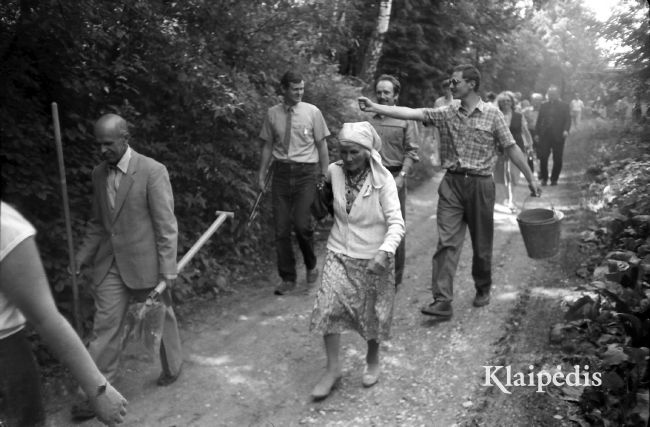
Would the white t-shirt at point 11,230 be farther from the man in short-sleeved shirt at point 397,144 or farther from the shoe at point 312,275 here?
the shoe at point 312,275

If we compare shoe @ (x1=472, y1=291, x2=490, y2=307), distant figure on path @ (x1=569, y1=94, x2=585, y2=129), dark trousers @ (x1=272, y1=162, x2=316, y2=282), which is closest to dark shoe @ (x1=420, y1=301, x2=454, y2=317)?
shoe @ (x1=472, y1=291, x2=490, y2=307)

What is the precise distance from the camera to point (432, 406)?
180 inches

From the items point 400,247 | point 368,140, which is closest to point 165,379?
point 368,140

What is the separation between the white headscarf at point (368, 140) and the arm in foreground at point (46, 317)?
8.82ft

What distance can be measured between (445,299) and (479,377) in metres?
1.24

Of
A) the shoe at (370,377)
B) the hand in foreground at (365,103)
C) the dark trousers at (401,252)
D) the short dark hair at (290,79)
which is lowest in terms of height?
the shoe at (370,377)

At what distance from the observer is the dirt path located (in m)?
4.50

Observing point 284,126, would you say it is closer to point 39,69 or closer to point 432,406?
point 39,69

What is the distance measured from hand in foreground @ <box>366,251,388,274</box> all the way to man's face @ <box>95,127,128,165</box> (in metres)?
1.83

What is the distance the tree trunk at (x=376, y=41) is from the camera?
42.8 feet

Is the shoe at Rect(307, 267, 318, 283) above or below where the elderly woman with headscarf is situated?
below

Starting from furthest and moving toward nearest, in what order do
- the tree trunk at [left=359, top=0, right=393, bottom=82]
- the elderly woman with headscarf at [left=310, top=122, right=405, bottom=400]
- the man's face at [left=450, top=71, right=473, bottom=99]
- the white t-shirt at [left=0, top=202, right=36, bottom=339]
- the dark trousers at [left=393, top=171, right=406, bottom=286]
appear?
1. the tree trunk at [left=359, top=0, right=393, bottom=82]
2. the dark trousers at [left=393, top=171, right=406, bottom=286]
3. the man's face at [left=450, top=71, right=473, bottom=99]
4. the elderly woman with headscarf at [left=310, top=122, right=405, bottom=400]
5. the white t-shirt at [left=0, top=202, right=36, bottom=339]

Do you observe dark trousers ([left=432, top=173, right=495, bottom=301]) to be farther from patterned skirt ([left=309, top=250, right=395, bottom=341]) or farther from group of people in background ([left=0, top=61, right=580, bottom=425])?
patterned skirt ([left=309, top=250, right=395, bottom=341])

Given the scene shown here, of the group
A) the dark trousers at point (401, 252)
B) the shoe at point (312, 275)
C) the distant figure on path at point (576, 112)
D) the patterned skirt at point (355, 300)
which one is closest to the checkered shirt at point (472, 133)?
the dark trousers at point (401, 252)
